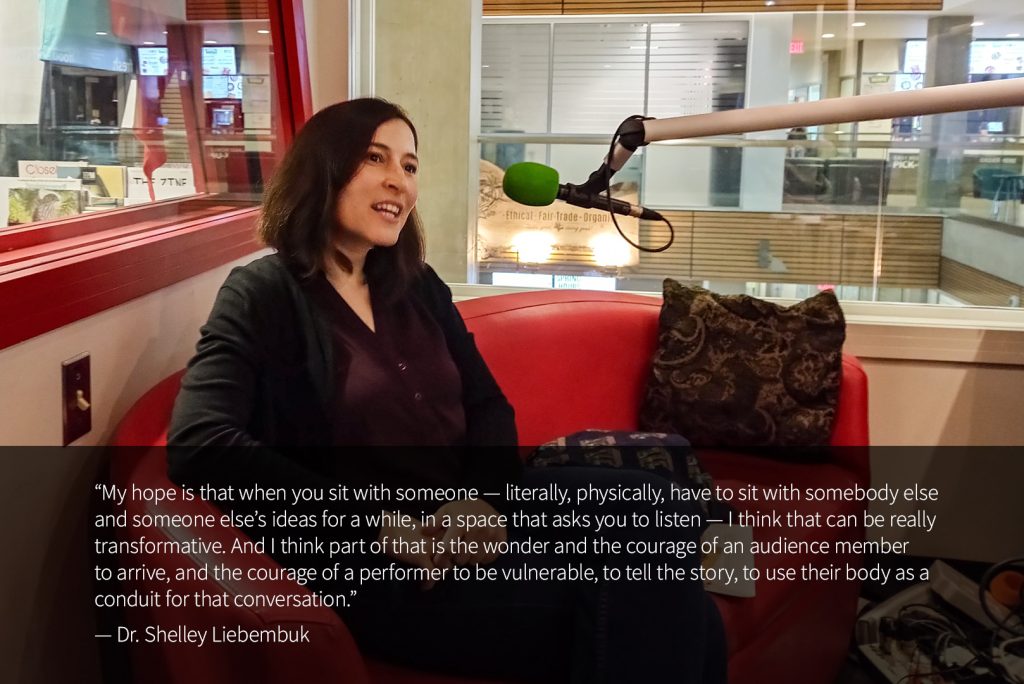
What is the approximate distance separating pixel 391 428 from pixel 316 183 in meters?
0.40

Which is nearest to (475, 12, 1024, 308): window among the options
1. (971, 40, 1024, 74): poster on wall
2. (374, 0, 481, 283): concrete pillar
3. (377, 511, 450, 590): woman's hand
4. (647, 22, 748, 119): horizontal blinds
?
(971, 40, 1024, 74): poster on wall

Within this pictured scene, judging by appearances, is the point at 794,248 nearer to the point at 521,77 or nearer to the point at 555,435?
the point at 555,435

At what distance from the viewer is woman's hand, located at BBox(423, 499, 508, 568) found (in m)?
1.31

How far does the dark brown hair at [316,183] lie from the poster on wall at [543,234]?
191 cm

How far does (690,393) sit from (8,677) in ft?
4.67

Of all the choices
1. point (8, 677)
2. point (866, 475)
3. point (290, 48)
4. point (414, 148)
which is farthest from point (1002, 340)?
point (8, 677)

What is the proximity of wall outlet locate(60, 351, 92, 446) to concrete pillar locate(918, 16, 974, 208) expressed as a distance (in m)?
2.54

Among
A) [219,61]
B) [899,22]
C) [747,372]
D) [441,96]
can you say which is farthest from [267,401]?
[899,22]

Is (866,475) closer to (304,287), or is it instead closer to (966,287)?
(966,287)

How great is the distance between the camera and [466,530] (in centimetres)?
134

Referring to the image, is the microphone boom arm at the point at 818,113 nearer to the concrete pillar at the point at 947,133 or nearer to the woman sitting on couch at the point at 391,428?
the woman sitting on couch at the point at 391,428

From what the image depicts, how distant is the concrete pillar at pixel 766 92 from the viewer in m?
3.45

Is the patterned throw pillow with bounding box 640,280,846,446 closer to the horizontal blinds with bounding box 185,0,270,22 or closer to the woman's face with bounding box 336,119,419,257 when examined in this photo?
the woman's face with bounding box 336,119,419,257

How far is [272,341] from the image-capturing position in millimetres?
1365
